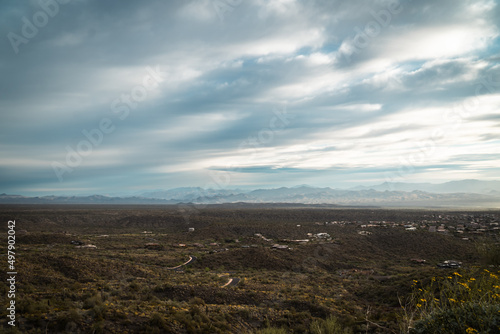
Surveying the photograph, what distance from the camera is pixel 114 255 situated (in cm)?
3331

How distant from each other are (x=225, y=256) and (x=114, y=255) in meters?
14.1

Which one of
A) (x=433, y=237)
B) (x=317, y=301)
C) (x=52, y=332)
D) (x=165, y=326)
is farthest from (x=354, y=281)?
(x=433, y=237)

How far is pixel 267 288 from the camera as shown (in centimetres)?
2219

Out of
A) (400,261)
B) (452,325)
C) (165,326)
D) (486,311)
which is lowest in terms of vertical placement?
(400,261)

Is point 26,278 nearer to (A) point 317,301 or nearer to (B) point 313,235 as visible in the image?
(A) point 317,301

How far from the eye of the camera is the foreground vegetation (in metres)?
10.5

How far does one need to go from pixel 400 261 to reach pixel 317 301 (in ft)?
98.1

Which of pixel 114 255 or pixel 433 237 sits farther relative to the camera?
pixel 433 237

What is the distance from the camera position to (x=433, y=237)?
50.2m

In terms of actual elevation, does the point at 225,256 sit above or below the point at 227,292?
below

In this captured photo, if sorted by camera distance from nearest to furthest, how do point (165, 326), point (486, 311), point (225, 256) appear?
point (486, 311)
point (165, 326)
point (225, 256)

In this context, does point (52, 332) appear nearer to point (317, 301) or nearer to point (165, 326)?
point (165, 326)

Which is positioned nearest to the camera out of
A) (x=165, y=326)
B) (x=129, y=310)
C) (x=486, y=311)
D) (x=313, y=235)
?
(x=486, y=311)

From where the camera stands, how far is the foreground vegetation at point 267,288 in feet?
34.4
